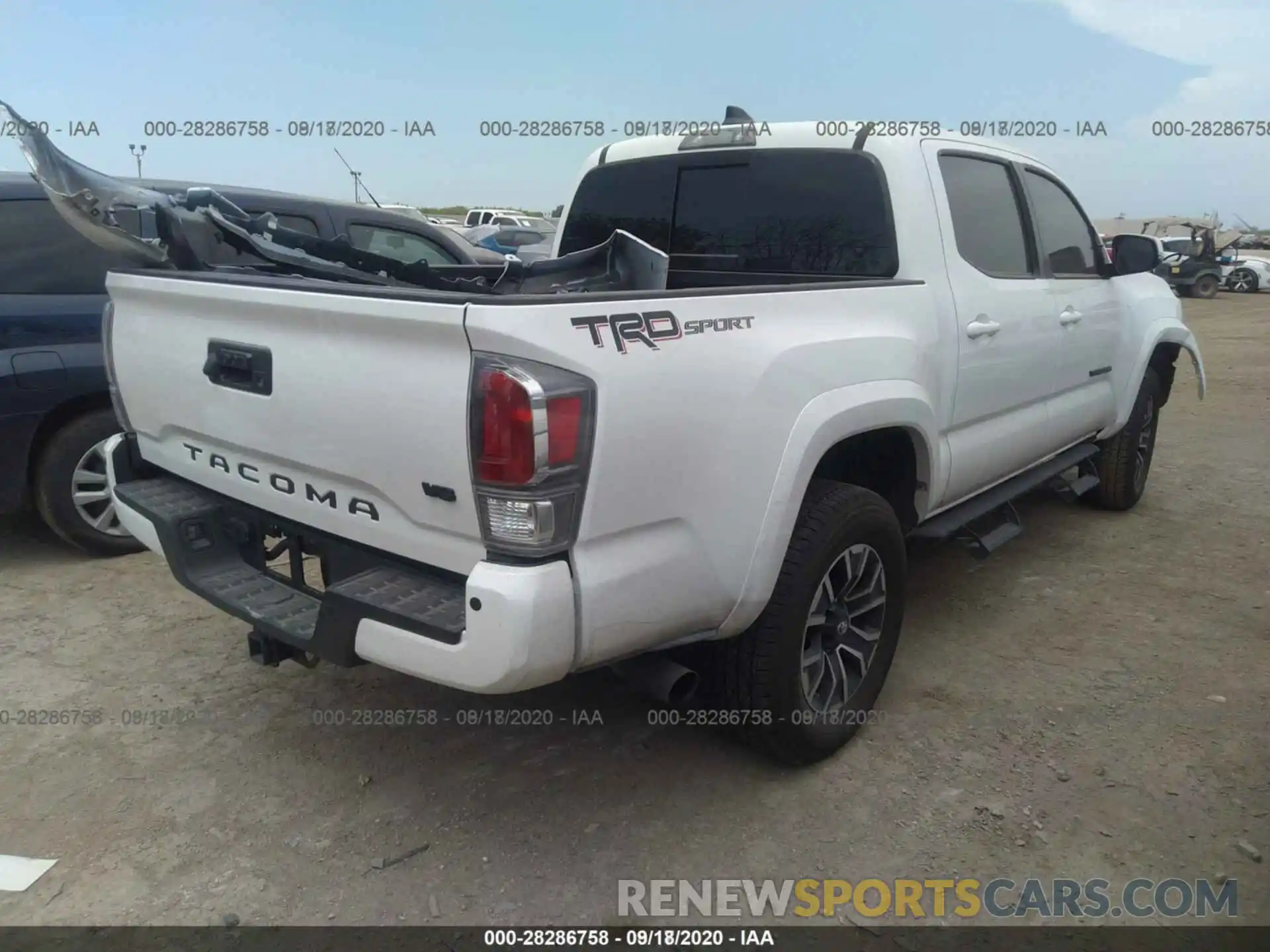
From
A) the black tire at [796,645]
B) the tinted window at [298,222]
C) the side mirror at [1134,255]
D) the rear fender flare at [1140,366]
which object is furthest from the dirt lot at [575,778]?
the tinted window at [298,222]

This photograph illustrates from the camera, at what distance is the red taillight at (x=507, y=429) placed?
1.98 meters

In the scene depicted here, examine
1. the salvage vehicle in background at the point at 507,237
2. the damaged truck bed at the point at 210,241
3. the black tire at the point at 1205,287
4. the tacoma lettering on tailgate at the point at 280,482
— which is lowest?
the black tire at the point at 1205,287

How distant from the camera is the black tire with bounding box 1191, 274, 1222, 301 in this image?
79.5 feet

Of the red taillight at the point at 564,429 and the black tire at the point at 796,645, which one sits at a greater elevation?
the red taillight at the point at 564,429

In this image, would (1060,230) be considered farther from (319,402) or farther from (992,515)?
(319,402)

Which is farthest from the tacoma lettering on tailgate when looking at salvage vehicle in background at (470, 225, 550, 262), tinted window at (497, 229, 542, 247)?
tinted window at (497, 229, 542, 247)

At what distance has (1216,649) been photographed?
3.86m

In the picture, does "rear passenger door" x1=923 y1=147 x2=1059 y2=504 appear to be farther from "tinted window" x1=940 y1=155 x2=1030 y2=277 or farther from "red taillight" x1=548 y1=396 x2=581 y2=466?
"red taillight" x1=548 y1=396 x2=581 y2=466

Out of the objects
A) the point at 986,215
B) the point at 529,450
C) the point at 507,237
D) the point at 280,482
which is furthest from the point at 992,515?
the point at 507,237

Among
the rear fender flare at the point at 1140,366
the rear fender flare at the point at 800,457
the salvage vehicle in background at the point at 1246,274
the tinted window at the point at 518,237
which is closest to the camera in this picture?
the rear fender flare at the point at 800,457

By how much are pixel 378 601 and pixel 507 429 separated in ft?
1.89

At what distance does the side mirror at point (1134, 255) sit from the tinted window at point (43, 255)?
4816 millimetres

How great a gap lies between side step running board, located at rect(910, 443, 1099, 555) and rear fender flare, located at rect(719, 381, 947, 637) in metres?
0.82
